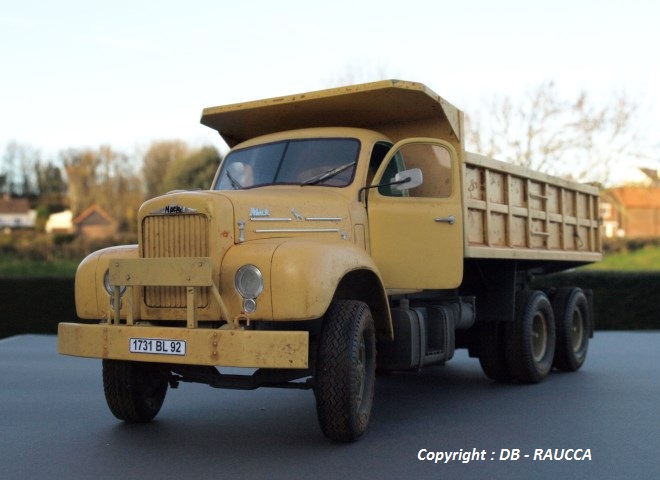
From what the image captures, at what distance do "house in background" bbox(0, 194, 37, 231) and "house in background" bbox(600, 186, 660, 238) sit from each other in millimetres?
Answer: 48769

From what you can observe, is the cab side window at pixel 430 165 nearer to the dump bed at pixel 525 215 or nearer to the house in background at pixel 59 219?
the dump bed at pixel 525 215

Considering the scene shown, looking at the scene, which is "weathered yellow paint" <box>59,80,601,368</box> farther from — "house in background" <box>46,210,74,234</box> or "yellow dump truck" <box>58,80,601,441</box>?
"house in background" <box>46,210,74,234</box>

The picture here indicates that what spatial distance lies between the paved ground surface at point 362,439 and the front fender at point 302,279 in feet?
3.35

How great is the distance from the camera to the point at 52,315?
21.9 m

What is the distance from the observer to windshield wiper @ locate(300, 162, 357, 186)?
301 inches

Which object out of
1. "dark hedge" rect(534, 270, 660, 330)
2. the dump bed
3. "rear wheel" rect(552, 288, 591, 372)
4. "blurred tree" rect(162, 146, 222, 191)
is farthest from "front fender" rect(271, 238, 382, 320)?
"blurred tree" rect(162, 146, 222, 191)

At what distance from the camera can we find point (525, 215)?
33.0 feet

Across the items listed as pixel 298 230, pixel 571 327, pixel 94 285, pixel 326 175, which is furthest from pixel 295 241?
pixel 571 327

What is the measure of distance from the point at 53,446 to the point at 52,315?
16.1m

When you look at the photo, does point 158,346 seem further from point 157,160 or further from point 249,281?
point 157,160

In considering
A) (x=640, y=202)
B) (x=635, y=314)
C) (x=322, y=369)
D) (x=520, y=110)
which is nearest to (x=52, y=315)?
(x=635, y=314)

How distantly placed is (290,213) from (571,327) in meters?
5.56

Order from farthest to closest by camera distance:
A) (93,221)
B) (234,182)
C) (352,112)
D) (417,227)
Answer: (93,221), (352,112), (234,182), (417,227)

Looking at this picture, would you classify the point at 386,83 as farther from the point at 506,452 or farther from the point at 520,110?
the point at 520,110
